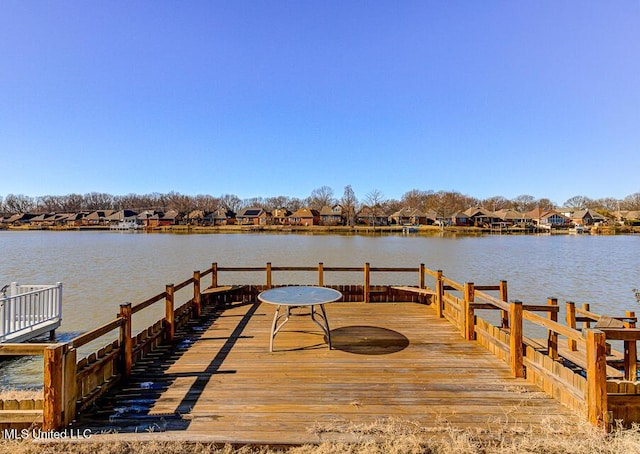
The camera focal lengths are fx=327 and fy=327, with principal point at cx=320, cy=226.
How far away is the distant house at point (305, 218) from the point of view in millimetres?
80000

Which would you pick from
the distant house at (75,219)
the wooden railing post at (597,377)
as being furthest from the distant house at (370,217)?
the distant house at (75,219)

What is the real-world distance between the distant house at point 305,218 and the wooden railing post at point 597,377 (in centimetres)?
7658

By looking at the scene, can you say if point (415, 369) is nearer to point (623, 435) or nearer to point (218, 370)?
point (623, 435)

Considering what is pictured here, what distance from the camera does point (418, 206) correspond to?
96.8m

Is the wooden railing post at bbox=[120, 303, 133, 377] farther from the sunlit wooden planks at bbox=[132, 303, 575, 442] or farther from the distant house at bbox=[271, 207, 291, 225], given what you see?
the distant house at bbox=[271, 207, 291, 225]

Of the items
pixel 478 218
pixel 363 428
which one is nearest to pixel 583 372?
pixel 363 428

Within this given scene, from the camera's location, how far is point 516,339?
4160 mm

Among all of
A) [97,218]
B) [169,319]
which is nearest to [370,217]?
[169,319]

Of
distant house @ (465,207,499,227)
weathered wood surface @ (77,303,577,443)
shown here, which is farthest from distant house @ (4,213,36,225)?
weathered wood surface @ (77,303,577,443)

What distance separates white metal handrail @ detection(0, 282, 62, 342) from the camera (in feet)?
22.5

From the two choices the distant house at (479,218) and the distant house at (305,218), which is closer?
the distant house at (479,218)

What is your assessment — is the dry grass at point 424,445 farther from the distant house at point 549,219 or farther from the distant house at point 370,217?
the distant house at point 549,219

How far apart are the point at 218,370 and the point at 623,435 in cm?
427

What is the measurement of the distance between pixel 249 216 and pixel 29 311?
78.8 m
